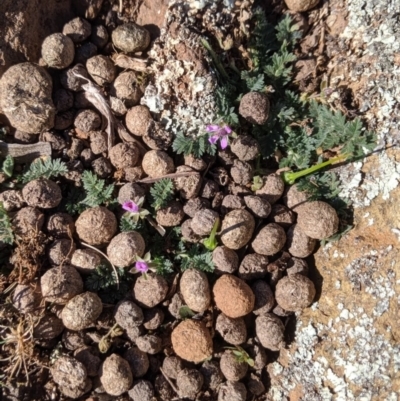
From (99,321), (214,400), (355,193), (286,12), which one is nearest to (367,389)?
(214,400)

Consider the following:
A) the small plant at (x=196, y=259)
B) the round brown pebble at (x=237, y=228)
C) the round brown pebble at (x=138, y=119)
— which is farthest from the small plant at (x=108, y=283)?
the round brown pebble at (x=138, y=119)

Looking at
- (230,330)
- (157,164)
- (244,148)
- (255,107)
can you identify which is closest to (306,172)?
(244,148)

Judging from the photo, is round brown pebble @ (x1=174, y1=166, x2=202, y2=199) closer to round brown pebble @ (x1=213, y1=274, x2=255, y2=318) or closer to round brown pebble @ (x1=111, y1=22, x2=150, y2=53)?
round brown pebble @ (x1=213, y1=274, x2=255, y2=318)

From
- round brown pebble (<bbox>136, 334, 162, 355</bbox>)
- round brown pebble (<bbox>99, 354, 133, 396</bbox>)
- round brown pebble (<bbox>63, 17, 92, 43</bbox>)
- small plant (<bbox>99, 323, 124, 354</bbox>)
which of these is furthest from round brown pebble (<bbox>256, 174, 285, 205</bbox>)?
round brown pebble (<bbox>63, 17, 92, 43</bbox>)

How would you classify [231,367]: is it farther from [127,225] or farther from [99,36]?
[99,36]

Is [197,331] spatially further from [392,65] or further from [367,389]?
[392,65]

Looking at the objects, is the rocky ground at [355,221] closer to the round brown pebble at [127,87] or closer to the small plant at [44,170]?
the round brown pebble at [127,87]
